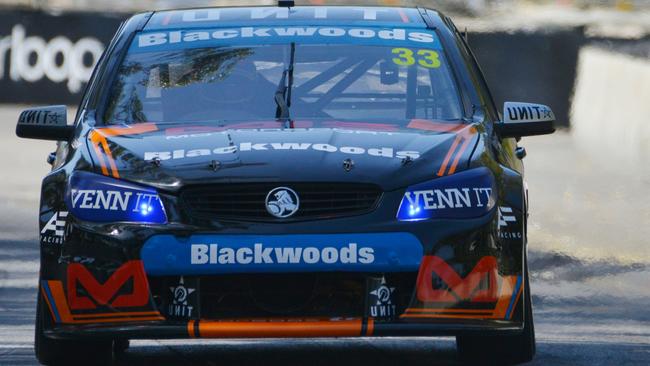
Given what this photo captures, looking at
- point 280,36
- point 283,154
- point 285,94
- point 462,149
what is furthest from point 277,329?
point 280,36

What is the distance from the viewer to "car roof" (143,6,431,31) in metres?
8.07

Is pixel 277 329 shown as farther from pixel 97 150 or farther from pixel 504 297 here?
pixel 97 150

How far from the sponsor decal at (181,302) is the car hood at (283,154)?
36cm

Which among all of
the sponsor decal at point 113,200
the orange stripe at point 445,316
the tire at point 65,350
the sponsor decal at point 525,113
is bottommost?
the tire at point 65,350

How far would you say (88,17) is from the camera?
20500mm

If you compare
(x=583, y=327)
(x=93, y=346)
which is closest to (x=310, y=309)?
(x=93, y=346)

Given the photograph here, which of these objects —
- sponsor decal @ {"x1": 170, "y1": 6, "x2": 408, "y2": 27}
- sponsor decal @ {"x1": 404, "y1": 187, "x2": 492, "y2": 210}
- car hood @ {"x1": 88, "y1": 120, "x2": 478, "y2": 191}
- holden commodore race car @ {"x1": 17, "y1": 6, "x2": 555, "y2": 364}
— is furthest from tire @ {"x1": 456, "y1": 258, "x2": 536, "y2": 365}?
sponsor decal @ {"x1": 170, "y1": 6, "x2": 408, "y2": 27}

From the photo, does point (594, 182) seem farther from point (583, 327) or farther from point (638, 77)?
point (583, 327)

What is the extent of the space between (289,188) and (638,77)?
12178mm

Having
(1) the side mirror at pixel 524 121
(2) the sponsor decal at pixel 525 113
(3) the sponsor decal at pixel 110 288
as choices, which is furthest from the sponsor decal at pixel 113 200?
(2) the sponsor decal at pixel 525 113

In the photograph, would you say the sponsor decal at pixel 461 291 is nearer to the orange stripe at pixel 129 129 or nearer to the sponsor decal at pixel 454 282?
the sponsor decal at pixel 454 282

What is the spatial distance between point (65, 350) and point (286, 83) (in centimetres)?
155

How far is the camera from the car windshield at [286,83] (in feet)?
24.7

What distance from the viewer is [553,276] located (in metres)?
11.0
